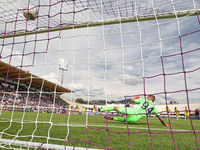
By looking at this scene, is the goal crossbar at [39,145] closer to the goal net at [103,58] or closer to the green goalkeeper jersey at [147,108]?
the goal net at [103,58]

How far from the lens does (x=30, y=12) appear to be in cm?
421

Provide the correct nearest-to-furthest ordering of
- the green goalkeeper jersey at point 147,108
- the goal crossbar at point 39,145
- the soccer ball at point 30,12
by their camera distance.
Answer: the goal crossbar at point 39,145 → the soccer ball at point 30,12 → the green goalkeeper jersey at point 147,108

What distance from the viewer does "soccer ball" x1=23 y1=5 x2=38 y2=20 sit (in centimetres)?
421

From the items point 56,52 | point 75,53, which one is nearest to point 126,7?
point 75,53

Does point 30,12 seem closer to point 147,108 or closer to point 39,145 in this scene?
point 39,145

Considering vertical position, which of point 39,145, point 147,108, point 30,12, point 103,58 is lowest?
point 39,145

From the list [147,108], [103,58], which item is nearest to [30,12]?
[103,58]

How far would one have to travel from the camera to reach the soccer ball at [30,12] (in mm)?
4215

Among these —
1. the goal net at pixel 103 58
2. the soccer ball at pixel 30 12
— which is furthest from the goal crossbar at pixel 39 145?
the soccer ball at pixel 30 12

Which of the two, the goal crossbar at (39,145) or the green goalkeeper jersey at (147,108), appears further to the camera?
the green goalkeeper jersey at (147,108)

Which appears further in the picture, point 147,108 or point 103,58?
point 147,108

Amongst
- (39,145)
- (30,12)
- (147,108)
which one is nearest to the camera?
(39,145)

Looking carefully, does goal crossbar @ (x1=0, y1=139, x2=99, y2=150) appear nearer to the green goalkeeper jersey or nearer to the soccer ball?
the green goalkeeper jersey

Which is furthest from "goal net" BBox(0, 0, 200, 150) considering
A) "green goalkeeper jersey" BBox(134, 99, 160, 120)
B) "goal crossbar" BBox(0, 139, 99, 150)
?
"green goalkeeper jersey" BBox(134, 99, 160, 120)
